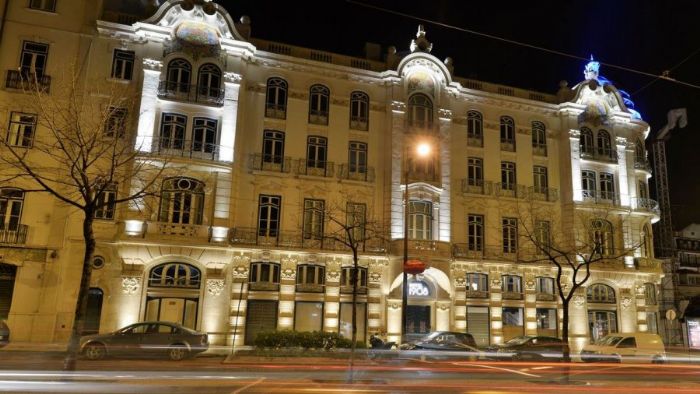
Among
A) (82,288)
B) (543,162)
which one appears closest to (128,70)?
(82,288)

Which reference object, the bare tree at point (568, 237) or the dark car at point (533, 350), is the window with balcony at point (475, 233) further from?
the dark car at point (533, 350)

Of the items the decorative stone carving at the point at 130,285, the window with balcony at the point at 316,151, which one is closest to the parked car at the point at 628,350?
the window with balcony at the point at 316,151

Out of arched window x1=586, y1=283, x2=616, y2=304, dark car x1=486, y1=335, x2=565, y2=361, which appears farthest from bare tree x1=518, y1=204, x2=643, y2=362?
dark car x1=486, y1=335, x2=565, y2=361

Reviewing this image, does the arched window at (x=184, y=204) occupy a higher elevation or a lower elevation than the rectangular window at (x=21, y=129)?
lower

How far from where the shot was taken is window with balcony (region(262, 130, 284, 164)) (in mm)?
28406

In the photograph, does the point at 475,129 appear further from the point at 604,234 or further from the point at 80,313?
the point at 80,313

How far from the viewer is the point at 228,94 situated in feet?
90.0

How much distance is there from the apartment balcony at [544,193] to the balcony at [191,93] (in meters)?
19.2

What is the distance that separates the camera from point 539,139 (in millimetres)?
34250

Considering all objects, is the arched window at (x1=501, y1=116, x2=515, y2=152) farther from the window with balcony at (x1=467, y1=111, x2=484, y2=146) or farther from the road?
the road

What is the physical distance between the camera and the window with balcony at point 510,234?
32031 millimetres

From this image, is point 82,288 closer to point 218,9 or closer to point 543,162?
point 218,9

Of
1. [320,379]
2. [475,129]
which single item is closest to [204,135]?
[475,129]

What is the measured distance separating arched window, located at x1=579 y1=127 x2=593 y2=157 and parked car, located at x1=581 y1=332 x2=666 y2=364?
14011mm
